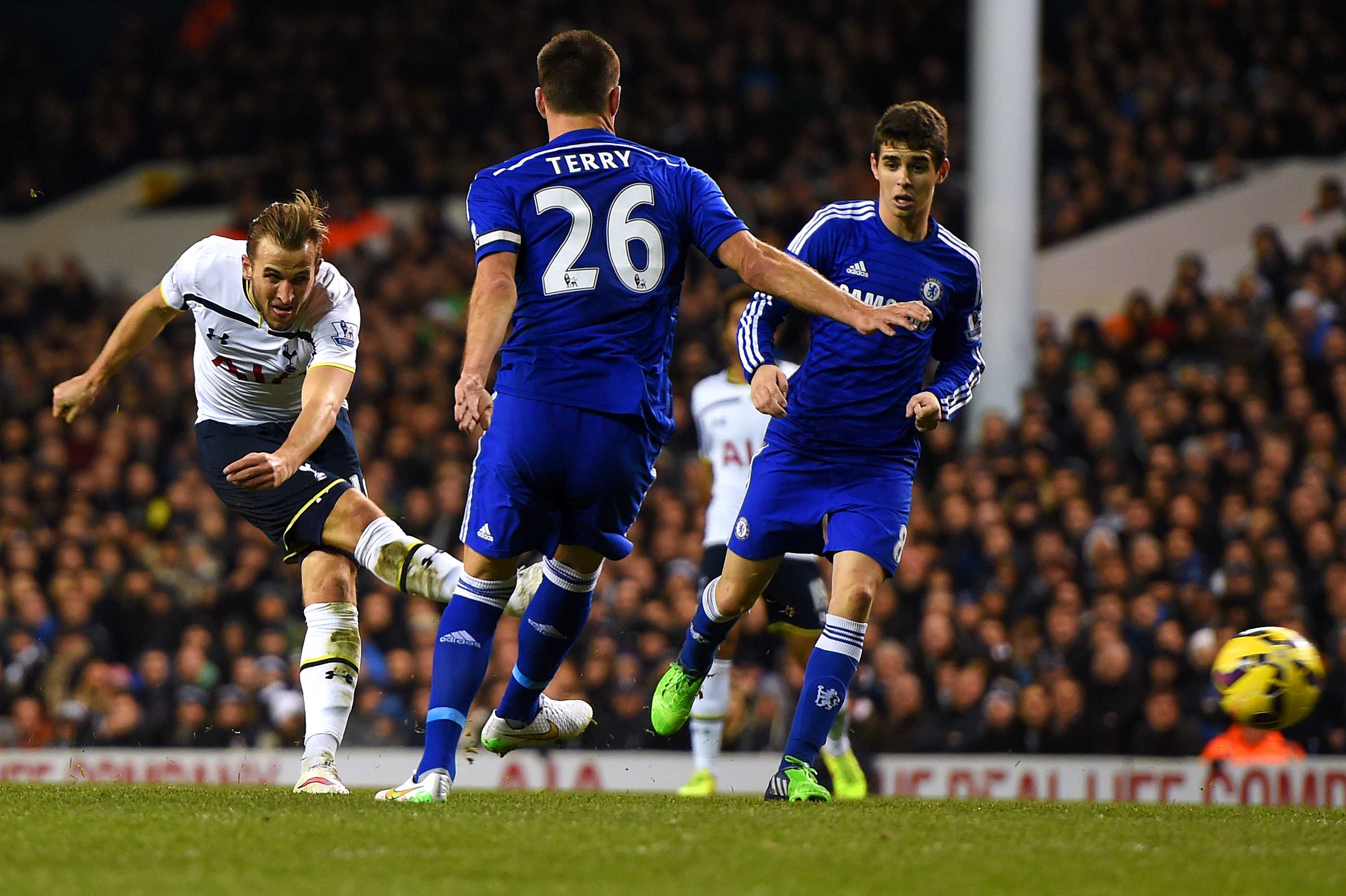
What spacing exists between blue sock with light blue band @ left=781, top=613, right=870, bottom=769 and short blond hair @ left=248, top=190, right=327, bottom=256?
2.31 meters

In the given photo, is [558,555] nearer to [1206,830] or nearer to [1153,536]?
[1206,830]

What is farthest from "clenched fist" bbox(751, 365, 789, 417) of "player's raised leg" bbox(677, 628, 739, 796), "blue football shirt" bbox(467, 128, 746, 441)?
"player's raised leg" bbox(677, 628, 739, 796)

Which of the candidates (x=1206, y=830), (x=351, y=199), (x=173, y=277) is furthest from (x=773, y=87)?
(x=1206, y=830)

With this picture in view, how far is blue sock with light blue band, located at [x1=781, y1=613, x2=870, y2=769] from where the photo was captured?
605cm

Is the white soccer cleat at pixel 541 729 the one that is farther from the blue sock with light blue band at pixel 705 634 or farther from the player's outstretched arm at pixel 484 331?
the player's outstretched arm at pixel 484 331

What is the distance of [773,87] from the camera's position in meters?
19.7

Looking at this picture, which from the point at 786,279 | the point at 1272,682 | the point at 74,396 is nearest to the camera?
the point at 786,279

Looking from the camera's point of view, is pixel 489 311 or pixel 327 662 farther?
pixel 327 662

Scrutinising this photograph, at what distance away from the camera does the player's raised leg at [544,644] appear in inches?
233

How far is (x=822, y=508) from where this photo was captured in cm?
633

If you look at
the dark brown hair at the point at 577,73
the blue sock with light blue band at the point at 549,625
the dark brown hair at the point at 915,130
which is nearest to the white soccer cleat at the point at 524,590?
the blue sock with light blue band at the point at 549,625

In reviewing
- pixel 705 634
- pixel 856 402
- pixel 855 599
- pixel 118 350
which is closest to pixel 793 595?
pixel 705 634

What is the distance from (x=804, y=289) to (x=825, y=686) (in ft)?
5.28

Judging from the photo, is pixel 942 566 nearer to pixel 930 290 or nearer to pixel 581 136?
pixel 930 290
